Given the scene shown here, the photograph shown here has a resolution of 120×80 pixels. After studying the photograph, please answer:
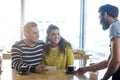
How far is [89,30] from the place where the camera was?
194 inches

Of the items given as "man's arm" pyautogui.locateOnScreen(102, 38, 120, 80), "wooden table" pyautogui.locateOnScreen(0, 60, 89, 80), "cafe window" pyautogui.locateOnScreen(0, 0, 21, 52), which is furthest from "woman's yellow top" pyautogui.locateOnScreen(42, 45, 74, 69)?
"cafe window" pyautogui.locateOnScreen(0, 0, 21, 52)

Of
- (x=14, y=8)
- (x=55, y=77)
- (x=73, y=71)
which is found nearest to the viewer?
(x=55, y=77)

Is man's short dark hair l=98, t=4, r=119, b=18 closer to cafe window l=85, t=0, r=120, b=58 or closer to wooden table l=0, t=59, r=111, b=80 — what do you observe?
wooden table l=0, t=59, r=111, b=80

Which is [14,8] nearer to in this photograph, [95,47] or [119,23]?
[95,47]

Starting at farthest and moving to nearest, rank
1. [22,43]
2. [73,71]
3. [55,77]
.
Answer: [22,43] → [73,71] → [55,77]

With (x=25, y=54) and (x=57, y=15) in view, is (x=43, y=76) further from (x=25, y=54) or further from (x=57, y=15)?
(x=57, y=15)

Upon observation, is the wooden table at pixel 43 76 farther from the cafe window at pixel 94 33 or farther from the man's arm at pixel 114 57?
the cafe window at pixel 94 33

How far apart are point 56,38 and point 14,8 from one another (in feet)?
7.61

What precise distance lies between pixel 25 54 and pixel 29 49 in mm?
67

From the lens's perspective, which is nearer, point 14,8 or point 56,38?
point 56,38

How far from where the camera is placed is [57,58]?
2.55 meters

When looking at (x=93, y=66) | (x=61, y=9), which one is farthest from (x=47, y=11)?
(x=93, y=66)

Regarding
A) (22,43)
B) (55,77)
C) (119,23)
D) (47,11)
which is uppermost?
(47,11)

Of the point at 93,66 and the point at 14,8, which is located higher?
the point at 14,8
